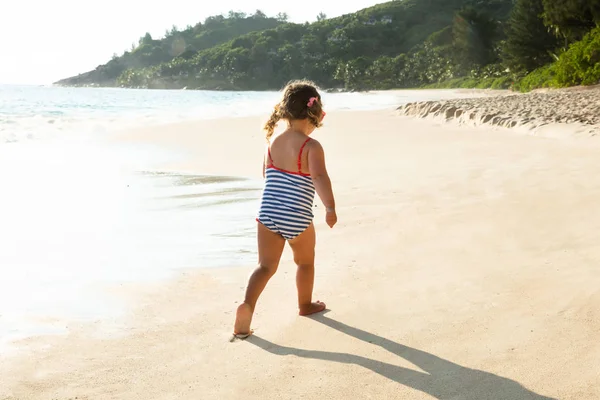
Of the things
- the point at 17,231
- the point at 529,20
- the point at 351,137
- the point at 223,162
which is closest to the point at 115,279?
the point at 17,231

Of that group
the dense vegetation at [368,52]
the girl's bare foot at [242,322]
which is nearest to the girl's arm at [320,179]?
the girl's bare foot at [242,322]

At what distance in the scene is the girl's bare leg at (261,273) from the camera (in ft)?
10.0

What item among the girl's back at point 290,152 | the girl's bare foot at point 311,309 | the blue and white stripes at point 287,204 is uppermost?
the girl's back at point 290,152

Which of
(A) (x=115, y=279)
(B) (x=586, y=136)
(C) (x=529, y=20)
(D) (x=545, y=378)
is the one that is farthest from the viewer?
(C) (x=529, y=20)

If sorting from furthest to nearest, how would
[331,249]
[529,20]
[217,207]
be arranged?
[529,20] < [217,207] < [331,249]

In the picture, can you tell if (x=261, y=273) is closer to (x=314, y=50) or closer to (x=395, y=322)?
(x=395, y=322)

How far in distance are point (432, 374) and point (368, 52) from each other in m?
143

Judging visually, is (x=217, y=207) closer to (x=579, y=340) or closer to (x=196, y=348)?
(x=196, y=348)

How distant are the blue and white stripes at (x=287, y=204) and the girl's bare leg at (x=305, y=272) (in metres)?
0.05

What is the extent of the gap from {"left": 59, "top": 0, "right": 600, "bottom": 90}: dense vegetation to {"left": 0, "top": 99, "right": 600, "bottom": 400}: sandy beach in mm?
44612

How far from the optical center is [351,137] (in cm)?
1282

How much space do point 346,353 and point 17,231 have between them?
3.55 m

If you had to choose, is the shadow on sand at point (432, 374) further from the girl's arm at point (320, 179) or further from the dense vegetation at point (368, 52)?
the dense vegetation at point (368, 52)

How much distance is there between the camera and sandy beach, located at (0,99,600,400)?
8.07 feet
